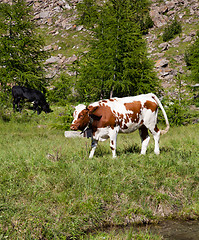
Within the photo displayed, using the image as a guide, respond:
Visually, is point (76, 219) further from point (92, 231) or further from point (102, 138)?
point (102, 138)

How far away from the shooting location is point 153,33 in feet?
155

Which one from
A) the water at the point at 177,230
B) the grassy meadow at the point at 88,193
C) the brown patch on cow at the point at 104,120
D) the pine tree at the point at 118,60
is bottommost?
the water at the point at 177,230

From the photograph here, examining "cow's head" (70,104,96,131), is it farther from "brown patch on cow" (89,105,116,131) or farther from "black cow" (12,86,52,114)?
A: "black cow" (12,86,52,114)

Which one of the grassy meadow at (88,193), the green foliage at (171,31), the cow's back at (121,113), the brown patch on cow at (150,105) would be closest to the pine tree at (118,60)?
the brown patch on cow at (150,105)

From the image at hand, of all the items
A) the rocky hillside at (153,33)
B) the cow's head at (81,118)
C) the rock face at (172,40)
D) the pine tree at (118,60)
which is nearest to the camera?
the cow's head at (81,118)

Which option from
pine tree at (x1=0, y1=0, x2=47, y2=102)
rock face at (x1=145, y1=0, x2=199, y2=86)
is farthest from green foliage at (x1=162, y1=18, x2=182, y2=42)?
pine tree at (x1=0, y1=0, x2=47, y2=102)

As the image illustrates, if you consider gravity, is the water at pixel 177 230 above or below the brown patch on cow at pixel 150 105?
below

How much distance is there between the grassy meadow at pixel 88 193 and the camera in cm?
465

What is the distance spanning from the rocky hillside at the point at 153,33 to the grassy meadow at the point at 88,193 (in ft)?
86.5

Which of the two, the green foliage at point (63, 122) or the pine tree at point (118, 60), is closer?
the green foliage at point (63, 122)

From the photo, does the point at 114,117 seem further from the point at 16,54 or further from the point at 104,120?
the point at 16,54

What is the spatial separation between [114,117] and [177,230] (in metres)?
3.29

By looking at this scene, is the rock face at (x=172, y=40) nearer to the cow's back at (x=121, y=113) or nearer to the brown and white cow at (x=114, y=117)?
the brown and white cow at (x=114, y=117)

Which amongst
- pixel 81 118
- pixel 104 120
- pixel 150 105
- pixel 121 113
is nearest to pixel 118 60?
pixel 150 105
